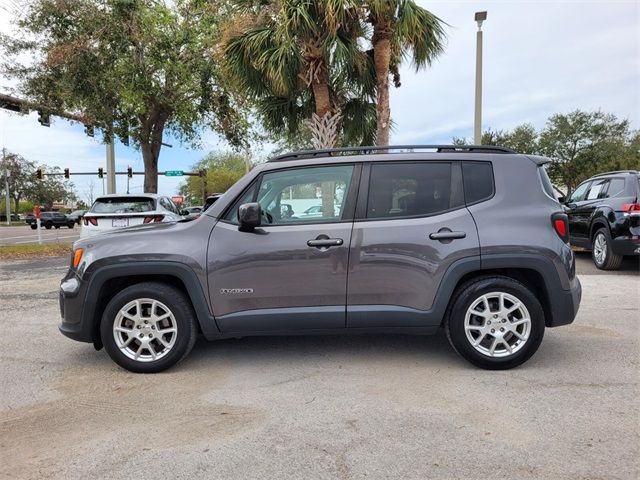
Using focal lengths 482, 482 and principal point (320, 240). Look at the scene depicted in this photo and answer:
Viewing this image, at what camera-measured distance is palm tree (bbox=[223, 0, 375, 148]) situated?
10586 millimetres

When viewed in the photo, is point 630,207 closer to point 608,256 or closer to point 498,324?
point 608,256

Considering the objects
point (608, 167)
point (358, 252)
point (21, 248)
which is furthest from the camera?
point (608, 167)

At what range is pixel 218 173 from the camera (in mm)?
66938

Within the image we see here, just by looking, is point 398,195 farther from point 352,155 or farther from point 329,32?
point 329,32

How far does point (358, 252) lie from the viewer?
391 cm

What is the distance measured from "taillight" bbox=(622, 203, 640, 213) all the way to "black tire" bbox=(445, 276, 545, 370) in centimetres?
542

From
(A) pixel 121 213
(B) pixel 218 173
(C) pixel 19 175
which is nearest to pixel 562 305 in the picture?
(A) pixel 121 213

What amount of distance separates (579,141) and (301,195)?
32.6 meters

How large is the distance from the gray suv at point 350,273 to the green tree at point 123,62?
437 inches

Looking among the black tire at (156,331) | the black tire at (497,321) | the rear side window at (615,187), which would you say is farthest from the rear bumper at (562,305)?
the rear side window at (615,187)

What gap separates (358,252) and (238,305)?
1.07 meters

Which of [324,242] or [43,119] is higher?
[43,119]

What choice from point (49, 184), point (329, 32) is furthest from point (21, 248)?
point (49, 184)

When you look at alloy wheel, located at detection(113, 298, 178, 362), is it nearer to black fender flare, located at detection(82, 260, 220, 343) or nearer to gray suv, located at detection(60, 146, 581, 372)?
gray suv, located at detection(60, 146, 581, 372)
